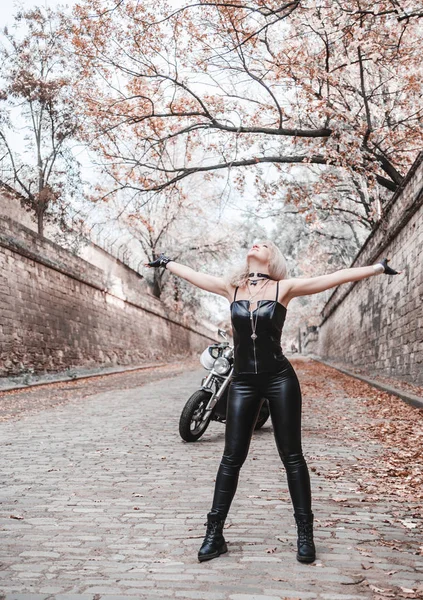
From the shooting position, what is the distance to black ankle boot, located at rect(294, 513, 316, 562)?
3.04 meters

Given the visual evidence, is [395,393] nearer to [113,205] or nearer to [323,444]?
[323,444]

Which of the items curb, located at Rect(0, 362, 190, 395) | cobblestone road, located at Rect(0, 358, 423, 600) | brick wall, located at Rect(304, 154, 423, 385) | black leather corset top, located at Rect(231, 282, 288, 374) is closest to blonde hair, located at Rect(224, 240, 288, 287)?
black leather corset top, located at Rect(231, 282, 288, 374)

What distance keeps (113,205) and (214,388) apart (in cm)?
2288

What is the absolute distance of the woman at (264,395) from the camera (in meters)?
3.19

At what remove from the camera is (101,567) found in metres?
2.98

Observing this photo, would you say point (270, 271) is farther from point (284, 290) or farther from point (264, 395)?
point (264, 395)

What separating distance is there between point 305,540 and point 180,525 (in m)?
0.95

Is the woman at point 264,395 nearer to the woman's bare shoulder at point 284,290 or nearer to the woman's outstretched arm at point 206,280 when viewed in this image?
the woman's bare shoulder at point 284,290

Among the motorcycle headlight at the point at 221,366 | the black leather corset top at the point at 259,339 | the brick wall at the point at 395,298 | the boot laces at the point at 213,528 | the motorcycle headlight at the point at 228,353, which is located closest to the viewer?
the boot laces at the point at 213,528

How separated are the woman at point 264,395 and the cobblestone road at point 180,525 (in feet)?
0.85

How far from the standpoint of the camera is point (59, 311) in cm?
1811

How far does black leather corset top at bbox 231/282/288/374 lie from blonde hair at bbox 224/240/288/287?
19 cm

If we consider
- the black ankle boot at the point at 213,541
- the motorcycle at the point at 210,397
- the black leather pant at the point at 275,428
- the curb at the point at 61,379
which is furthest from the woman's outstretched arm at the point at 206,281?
the curb at the point at 61,379

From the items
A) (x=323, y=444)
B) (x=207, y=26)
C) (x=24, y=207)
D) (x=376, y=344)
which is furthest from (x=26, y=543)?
(x=24, y=207)
